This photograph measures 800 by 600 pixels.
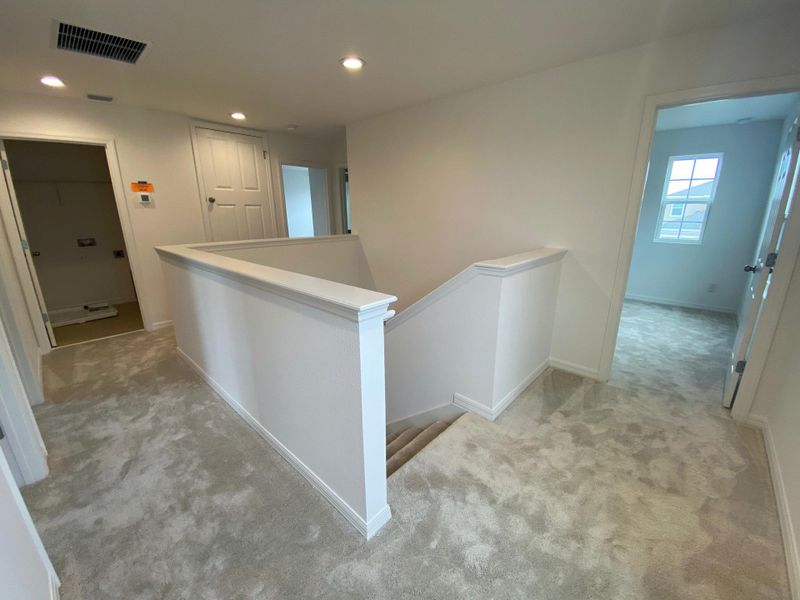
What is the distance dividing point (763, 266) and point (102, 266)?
7085mm

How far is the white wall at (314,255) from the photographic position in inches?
134

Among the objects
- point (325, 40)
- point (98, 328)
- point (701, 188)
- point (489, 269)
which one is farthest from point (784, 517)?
point (98, 328)

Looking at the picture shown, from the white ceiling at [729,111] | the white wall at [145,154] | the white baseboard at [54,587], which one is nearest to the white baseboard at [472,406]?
the white baseboard at [54,587]

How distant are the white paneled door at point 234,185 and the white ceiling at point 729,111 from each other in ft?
15.0

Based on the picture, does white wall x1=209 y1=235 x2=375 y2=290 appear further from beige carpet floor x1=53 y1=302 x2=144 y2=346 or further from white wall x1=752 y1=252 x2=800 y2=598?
white wall x1=752 y1=252 x2=800 y2=598

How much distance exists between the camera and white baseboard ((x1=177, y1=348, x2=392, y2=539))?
1.40 m

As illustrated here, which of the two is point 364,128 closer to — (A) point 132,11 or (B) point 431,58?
(B) point 431,58

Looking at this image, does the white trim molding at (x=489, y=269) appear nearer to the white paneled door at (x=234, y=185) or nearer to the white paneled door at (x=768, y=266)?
the white paneled door at (x=768, y=266)

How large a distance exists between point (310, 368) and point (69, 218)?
5.22 m

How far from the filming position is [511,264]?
195cm

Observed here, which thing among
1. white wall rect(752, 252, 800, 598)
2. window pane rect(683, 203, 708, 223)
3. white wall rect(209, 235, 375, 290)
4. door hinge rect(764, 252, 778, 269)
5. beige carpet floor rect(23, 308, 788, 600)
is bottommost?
beige carpet floor rect(23, 308, 788, 600)

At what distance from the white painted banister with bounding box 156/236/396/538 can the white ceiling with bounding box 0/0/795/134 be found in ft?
4.44

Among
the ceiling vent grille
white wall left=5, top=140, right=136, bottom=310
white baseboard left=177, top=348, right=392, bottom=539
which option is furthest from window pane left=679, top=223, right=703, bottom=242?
white wall left=5, top=140, right=136, bottom=310

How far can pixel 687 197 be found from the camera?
4574 millimetres
